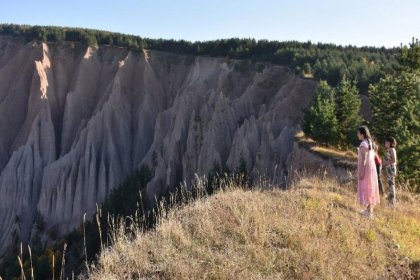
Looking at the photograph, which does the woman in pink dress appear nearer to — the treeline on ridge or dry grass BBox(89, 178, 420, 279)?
dry grass BBox(89, 178, 420, 279)

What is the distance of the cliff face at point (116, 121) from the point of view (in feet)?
108

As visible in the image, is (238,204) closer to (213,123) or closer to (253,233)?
(253,233)

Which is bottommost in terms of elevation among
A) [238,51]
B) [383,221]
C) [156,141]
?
[156,141]

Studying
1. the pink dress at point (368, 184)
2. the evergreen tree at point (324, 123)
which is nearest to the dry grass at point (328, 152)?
the evergreen tree at point (324, 123)

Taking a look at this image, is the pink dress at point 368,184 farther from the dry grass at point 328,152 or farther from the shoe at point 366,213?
the dry grass at point 328,152

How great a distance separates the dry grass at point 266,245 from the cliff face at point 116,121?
50.2 feet

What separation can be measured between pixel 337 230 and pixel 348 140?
1678 cm

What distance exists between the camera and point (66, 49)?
54.2 m

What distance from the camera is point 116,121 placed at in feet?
146

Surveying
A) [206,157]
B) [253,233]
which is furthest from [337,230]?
[206,157]

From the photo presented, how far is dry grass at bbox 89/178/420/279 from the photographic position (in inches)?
214

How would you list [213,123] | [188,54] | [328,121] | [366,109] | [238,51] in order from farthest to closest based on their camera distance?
[188,54] < [238,51] < [213,123] < [366,109] < [328,121]

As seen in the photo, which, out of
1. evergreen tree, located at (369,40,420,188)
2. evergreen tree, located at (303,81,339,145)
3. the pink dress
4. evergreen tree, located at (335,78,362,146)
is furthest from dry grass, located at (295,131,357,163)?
the pink dress

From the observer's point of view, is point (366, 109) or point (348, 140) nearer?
point (348, 140)
